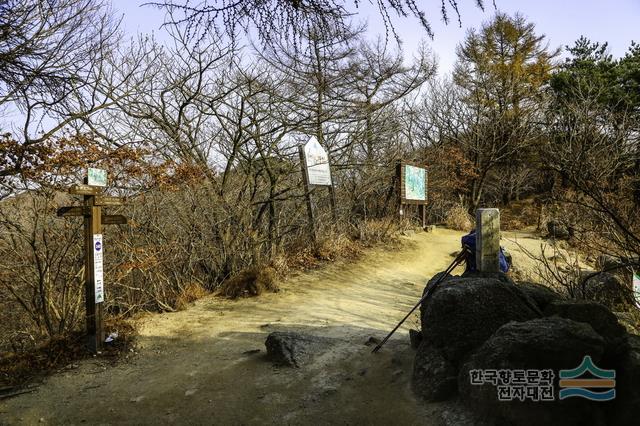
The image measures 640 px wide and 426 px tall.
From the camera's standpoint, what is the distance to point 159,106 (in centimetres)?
923

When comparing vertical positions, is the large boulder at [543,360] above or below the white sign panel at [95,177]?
below

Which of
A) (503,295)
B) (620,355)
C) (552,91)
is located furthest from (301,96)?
(552,91)

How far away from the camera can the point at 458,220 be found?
56.2 ft

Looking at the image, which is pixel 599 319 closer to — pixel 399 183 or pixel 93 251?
pixel 93 251

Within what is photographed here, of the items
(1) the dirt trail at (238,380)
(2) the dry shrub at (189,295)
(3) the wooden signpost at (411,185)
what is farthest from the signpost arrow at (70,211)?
(3) the wooden signpost at (411,185)

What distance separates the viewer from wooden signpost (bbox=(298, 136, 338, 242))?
1071cm

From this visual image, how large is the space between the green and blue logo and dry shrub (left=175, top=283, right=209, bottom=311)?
614cm

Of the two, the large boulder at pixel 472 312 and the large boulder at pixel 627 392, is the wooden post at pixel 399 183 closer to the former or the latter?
the large boulder at pixel 472 312

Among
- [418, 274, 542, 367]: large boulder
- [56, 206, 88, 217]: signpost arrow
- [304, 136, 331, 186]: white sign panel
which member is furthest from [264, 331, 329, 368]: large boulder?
[304, 136, 331, 186]: white sign panel

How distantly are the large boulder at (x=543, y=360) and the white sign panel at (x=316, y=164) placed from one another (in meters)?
8.06

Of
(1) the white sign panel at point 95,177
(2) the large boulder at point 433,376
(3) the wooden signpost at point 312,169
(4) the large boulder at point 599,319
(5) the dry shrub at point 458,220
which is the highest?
(3) the wooden signpost at point 312,169

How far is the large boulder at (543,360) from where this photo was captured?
279cm

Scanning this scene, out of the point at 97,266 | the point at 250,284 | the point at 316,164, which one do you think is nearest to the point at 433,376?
the point at 97,266

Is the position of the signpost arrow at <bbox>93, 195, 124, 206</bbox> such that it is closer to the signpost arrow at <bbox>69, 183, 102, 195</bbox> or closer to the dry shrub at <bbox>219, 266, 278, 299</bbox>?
the signpost arrow at <bbox>69, 183, 102, 195</bbox>
